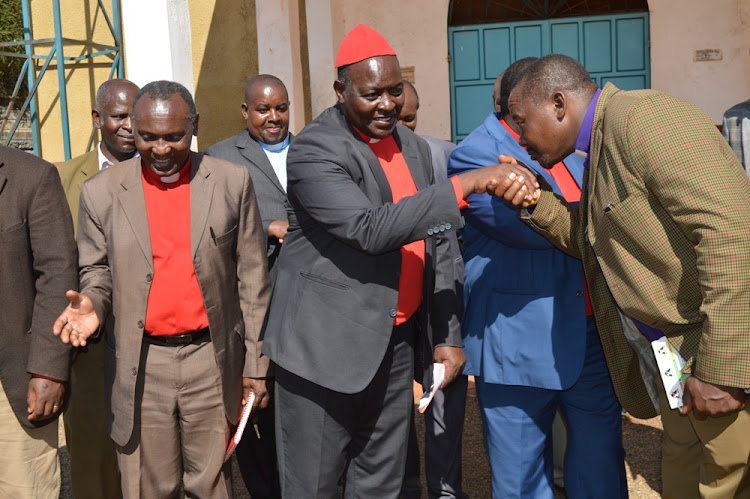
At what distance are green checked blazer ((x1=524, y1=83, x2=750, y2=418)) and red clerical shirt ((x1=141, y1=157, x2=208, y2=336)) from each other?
1.68 m

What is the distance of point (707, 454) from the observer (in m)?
2.87

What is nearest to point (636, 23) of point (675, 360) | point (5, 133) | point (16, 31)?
point (675, 360)

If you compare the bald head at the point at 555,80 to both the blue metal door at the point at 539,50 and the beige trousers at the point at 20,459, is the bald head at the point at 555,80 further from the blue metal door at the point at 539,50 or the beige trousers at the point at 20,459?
the blue metal door at the point at 539,50

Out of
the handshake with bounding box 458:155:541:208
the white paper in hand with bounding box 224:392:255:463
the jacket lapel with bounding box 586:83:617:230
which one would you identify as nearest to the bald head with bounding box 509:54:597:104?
the jacket lapel with bounding box 586:83:617:230

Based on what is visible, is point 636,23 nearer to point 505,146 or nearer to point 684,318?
point 505,146

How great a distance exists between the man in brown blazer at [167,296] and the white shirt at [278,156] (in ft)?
4.99

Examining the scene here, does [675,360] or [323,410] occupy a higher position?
[675,360]

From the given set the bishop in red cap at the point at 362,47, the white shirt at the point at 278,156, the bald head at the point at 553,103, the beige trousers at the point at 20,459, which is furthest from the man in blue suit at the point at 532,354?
the beige trousers at the point at 20,459

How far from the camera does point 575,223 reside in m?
3.54

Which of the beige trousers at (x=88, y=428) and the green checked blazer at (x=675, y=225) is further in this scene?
the beige trousers at (x=88, y=428)

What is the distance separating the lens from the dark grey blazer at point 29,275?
3.39 meters

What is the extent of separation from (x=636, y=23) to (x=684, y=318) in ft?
26.0

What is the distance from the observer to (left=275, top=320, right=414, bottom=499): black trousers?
11.0 feet

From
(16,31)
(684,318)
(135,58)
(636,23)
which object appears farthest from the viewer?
(16,31)
